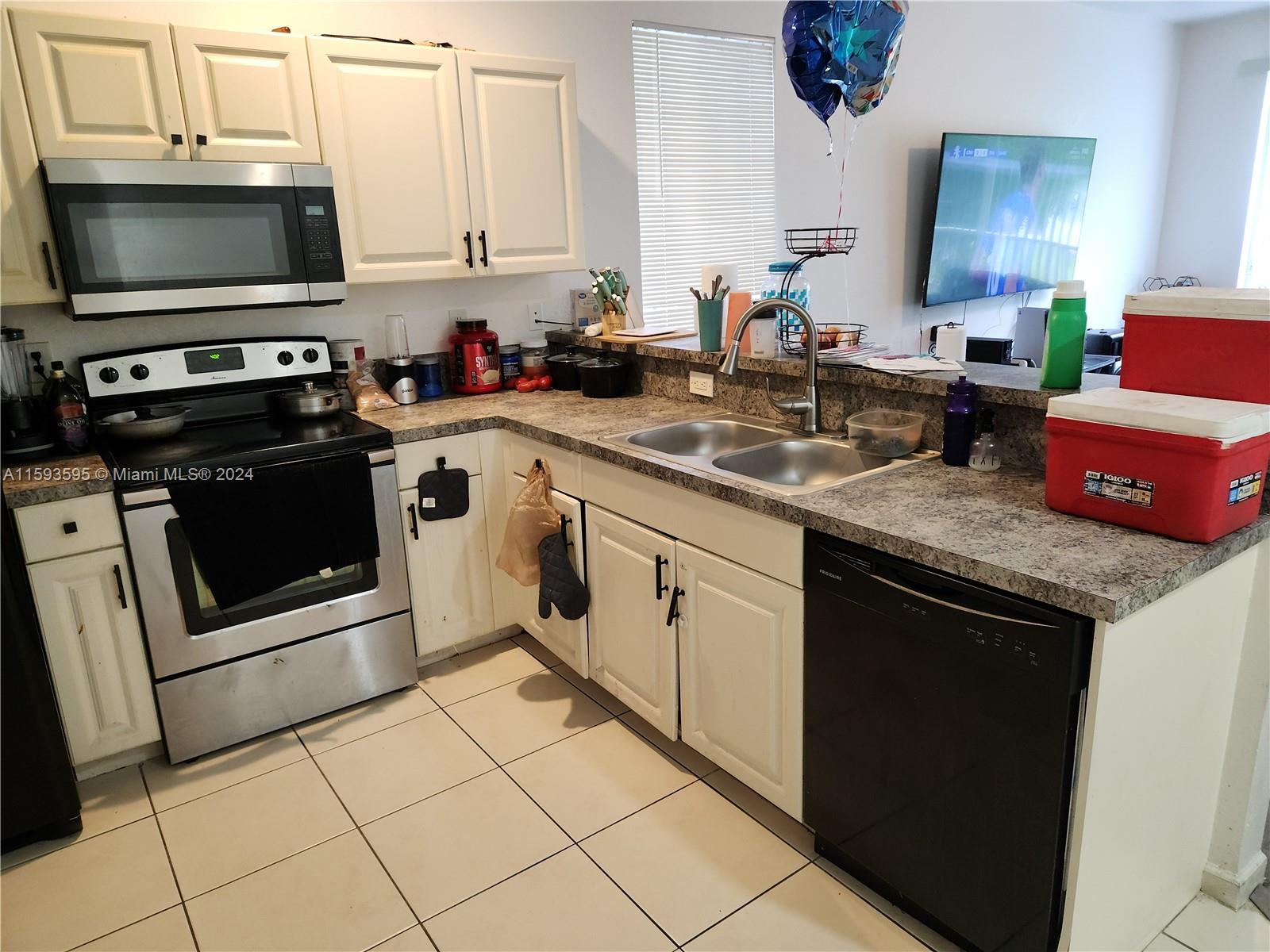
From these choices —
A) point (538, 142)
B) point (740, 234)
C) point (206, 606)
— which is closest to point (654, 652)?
point (206, 606)

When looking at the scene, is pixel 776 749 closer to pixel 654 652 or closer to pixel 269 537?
pixel 654 652

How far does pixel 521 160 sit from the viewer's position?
2906 millimetres

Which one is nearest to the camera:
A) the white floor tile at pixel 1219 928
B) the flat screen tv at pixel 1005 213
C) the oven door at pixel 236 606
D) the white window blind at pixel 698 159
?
the white floor tile at pixel 1219 928

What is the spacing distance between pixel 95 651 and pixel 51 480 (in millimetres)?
482

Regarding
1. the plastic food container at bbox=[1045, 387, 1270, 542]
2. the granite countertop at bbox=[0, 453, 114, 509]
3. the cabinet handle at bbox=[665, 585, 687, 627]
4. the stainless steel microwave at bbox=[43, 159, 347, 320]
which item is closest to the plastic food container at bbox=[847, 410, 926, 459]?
the plastic food container at bbox=[1045, 387, 1270, 542]

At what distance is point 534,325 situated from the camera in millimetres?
3467

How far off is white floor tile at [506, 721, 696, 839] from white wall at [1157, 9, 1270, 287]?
19.7ft

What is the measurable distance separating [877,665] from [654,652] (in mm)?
776

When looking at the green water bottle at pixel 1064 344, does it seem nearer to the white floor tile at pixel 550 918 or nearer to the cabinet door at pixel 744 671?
the cabinet door at pixel 744 671

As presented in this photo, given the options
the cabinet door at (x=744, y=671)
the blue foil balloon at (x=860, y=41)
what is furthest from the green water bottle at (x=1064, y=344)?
the blue foil balloon at (x=860, y=41)

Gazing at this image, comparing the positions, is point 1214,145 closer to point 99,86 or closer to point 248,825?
point 99,86

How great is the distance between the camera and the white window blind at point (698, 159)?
3.67 metres

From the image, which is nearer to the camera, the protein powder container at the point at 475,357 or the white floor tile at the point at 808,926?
the white floor tile at the point at 808,926

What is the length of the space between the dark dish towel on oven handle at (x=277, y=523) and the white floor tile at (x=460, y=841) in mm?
756
